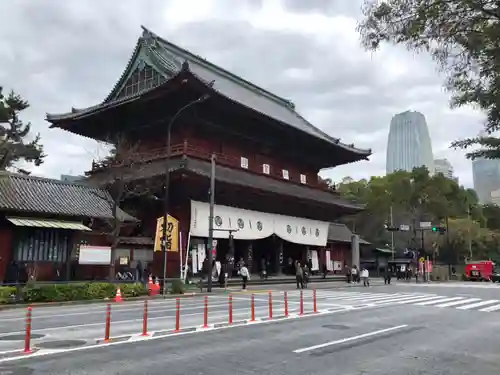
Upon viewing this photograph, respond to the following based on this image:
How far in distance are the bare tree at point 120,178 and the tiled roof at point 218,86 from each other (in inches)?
162

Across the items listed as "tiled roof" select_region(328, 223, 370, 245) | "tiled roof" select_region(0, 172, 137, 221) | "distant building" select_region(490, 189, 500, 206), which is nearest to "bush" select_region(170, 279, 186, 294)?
"tiled roof" select_region(0, 172, 137, 221)

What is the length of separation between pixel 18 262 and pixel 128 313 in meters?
10.6

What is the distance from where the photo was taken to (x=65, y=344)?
988 cm

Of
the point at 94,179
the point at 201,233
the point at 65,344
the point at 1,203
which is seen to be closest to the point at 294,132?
the point at 201,233

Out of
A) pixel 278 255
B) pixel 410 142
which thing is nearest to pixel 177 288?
pixel 278 255

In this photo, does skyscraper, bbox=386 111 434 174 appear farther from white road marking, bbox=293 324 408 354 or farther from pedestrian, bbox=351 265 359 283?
white road marking, bbox=293 324 408 354

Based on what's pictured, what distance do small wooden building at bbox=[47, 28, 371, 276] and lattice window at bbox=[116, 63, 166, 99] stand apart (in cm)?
9

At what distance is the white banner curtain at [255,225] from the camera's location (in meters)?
31.7

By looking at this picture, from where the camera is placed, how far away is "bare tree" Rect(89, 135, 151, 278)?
27906 mm

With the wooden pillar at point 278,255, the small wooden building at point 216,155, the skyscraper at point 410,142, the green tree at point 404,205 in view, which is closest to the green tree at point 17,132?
the small wooden building at point 216,155

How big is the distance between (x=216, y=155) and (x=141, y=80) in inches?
350

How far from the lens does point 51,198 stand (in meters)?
26.0

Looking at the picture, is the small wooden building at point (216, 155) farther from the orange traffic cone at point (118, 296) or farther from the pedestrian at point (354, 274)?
the orange traffic cone at point (118, 296)

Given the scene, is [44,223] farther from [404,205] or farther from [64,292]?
[404,205]
